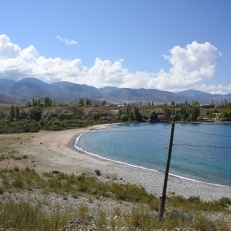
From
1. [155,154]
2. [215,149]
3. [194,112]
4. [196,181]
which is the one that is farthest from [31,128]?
[194,112]

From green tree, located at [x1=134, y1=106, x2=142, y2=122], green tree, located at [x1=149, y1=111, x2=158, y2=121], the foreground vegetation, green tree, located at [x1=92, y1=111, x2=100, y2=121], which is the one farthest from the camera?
green tree, located at [x1=149, y1=111, x2=158, y2=121]

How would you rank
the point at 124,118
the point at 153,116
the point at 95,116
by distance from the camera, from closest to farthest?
1. the point at 95,116
2. the point at 124,118
3. the point at 153,116

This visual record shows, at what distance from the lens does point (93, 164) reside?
106 feet

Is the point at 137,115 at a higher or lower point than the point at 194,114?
lower

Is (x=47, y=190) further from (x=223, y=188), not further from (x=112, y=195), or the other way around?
(x=223, y=188)

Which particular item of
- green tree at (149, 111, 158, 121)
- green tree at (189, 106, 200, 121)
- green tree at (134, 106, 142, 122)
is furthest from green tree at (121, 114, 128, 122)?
green tree at (189, 106, 200, 121)

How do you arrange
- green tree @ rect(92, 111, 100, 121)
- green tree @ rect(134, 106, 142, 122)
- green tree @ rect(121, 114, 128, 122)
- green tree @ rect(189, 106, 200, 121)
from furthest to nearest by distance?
1. green tree @ rect(134, 106, 142, 122)
2. green tree @ rect(121, 114, 128, 122)
3. green tree @ rect(189, 106, 200, 121)
4. green tree @ rect(92, 111, 100, 121)

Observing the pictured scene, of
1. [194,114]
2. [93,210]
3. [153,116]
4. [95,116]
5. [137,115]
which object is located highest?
[194,114]

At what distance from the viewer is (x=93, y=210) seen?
12.4 m

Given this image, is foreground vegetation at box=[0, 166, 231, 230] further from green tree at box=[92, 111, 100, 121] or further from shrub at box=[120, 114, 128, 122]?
shrub at box=[120, 114, 128, 122]

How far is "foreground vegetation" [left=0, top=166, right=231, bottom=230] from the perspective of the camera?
860 cm

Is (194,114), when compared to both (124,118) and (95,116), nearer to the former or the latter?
(124,118)

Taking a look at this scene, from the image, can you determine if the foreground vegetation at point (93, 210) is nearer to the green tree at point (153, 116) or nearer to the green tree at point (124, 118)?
the green tree at point (124, 118)

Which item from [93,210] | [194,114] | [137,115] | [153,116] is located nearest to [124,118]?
[137,115]
